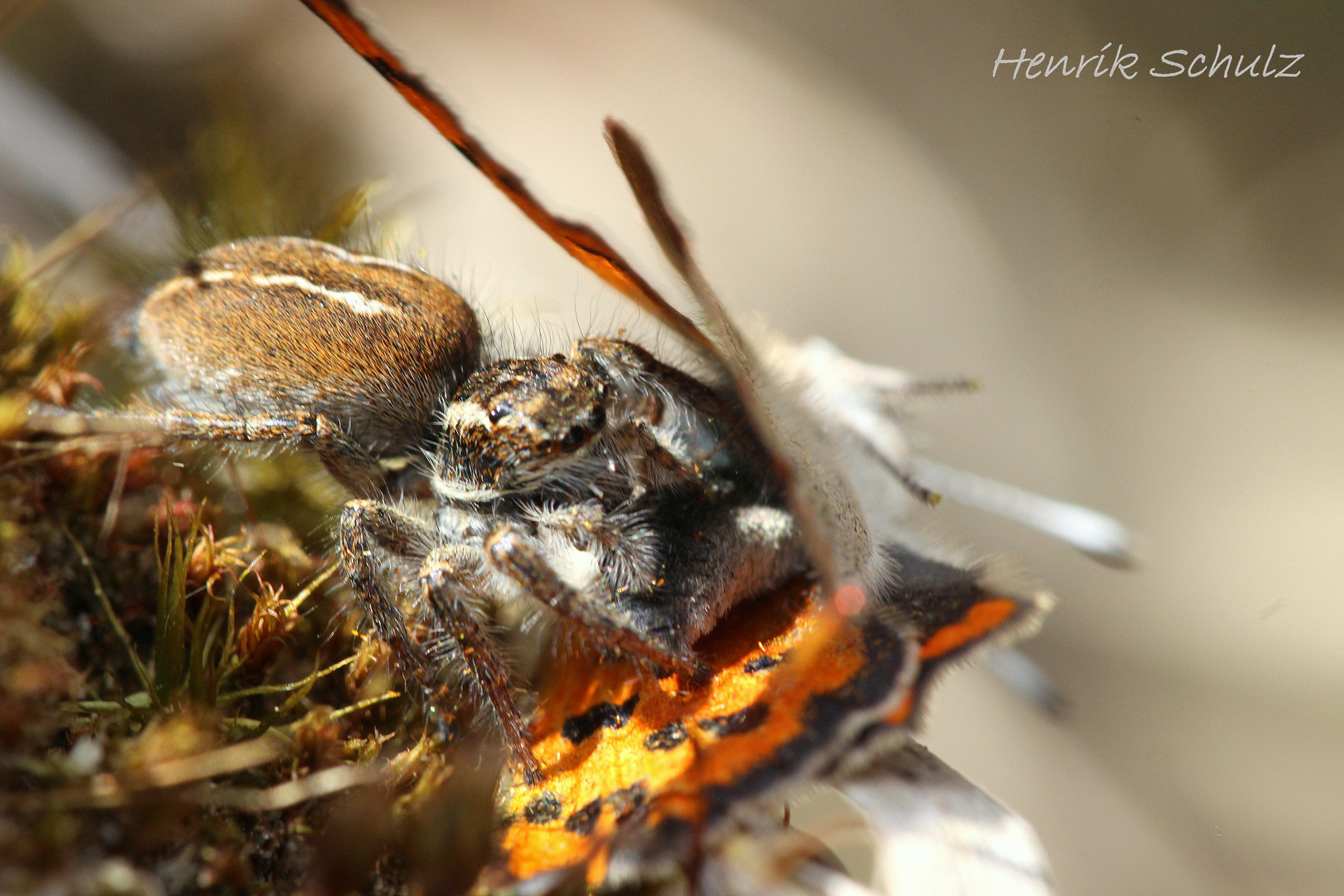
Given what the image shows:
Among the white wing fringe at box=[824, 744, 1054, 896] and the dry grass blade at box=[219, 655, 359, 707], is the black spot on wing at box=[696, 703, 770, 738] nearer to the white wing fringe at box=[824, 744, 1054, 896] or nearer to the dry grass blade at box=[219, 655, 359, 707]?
the white wing fringe at box=[824, 744, 1054, 896]

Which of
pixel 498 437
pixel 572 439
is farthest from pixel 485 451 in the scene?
pixel 572 439

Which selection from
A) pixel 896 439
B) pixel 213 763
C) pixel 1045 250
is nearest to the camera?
pixel 213 763

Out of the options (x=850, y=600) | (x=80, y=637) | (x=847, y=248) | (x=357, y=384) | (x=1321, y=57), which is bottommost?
(x=80, y=637)

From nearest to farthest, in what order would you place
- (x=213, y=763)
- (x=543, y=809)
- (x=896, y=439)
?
(x=213, y=763)
(x=543, y=809)
(x=896, y=439)

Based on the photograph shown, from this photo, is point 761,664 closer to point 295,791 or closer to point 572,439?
point 572,439

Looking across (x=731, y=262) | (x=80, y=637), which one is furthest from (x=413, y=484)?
(x=731, y=262)

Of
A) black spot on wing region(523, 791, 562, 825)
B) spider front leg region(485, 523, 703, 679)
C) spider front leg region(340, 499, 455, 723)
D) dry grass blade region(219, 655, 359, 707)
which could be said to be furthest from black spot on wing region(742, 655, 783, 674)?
dry grass blade region(219, 655, 359, 707)

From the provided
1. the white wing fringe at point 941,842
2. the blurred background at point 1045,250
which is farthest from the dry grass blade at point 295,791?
the blurred background at point 1045,250

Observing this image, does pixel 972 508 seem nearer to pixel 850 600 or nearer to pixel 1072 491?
pixel 1072 491
